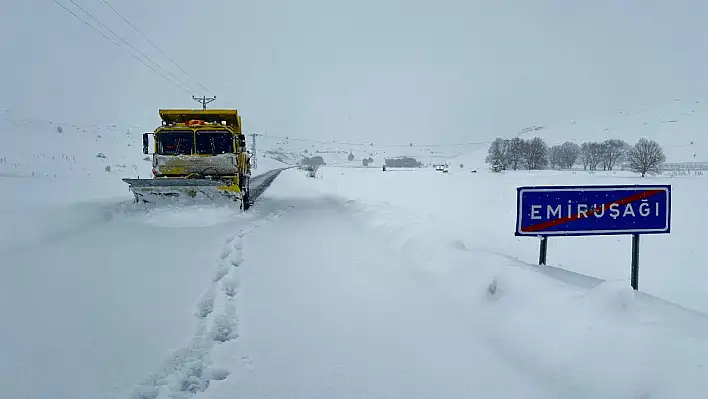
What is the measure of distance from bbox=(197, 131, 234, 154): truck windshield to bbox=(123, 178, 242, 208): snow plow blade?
5.68ft

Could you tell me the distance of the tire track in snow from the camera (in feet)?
10.2

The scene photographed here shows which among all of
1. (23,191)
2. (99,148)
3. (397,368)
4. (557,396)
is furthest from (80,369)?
(99,148)

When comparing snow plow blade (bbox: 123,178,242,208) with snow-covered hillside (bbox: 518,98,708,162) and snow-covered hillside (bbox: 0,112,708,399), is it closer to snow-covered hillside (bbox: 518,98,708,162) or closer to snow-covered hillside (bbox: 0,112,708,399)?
snow-covered hillside (bbox: 0,112,708,399)

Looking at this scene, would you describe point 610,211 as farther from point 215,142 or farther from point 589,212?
point 215,142

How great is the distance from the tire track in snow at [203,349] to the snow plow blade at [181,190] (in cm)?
625

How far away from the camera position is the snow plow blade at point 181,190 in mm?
11703

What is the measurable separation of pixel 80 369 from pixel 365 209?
1080cm

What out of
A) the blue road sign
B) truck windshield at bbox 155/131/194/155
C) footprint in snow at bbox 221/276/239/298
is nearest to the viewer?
the blue road sign

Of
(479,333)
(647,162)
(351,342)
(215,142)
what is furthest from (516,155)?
(351,342)

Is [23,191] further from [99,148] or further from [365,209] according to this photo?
[99,148]

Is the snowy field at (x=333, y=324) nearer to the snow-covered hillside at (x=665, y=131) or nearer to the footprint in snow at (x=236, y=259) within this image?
the footprint in snow at (x=236, y=259)

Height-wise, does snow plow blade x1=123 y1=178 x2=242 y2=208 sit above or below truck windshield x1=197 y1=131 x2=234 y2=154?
below

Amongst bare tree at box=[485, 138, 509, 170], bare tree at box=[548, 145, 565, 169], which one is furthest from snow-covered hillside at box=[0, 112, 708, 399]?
bare tree at box=[548, 145, 565, 169]

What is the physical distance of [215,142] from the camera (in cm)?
1388
